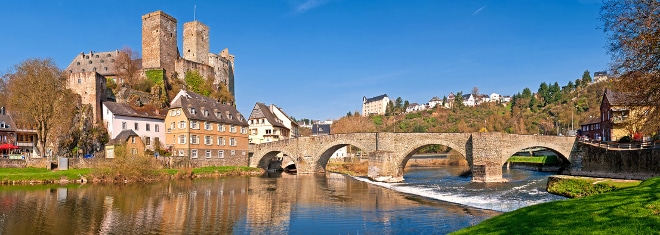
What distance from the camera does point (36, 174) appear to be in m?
38.1

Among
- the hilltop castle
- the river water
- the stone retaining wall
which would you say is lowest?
the river water

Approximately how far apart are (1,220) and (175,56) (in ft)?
175

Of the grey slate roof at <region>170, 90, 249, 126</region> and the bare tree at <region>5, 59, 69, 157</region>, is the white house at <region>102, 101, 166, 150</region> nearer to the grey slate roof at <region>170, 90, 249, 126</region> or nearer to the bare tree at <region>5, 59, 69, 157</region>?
the grey slate roof at <region>170, 90, 249, 126</region>

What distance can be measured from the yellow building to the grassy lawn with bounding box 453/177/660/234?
41.9 m

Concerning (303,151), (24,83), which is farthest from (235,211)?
(24,83)

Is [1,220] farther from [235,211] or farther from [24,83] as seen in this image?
[24,83]

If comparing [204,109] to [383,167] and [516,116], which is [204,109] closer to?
[383,167]

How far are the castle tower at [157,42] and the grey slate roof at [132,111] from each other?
1431 cm

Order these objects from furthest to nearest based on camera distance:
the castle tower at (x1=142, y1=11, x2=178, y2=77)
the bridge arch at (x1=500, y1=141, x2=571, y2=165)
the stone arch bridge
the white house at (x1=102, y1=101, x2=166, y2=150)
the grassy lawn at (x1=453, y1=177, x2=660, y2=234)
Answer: the castle tower at (x1=142, y1=11, x2=178, y2=77) → the white house at (x1=102, y1=101, x2=166, y2=150) → the bridge arch at (x1=500, y1=141, x2=571, y2=165) → the stone arch bridge → the grassy lawn at (x1=453, y1=177, x2=660, y2=234)

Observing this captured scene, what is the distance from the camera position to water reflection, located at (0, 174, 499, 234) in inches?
710

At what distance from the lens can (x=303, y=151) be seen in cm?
5034

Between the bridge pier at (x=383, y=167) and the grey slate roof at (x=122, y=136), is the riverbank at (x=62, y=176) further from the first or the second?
the bridge pier at (x=383, y=167)

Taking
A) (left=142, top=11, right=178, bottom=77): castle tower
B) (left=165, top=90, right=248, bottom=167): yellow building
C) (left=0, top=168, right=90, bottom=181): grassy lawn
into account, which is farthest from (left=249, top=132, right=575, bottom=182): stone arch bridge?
(left=142, top=11, right=178, bottom=77): castle tower

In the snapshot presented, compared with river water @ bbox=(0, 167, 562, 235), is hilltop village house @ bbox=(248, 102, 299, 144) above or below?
above
